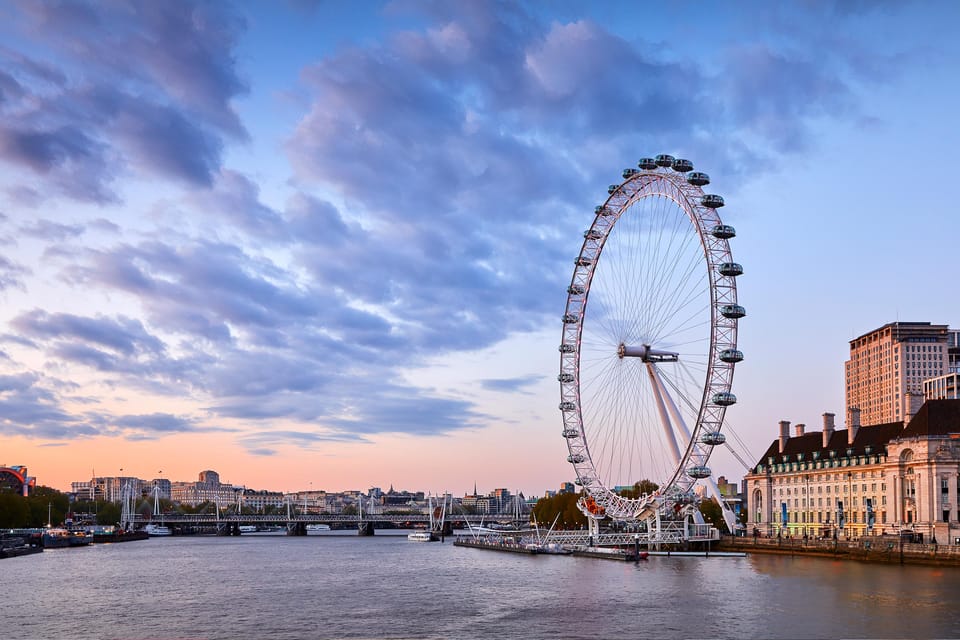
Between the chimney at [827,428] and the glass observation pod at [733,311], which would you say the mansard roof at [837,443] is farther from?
the glass observation pod at [733,311]

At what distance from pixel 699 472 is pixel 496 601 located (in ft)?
106

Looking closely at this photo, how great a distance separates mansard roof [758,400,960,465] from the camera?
320 feet

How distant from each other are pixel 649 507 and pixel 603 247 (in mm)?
27231

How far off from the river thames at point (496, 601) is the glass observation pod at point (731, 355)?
17139 mm

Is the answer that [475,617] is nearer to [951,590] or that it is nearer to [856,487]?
[951,590]

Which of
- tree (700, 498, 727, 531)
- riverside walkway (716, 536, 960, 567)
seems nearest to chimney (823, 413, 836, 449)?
riverside walkway (716, 536, 960, 567)

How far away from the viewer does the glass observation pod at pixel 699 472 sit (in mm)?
90744

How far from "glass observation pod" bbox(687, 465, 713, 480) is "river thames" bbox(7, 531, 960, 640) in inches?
307

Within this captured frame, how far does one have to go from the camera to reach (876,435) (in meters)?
110

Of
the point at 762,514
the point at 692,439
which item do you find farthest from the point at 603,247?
the point at 762,514

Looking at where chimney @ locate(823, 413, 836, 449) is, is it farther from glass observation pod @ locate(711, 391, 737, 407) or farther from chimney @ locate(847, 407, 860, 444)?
glass observation pod @ locate(711, 391, 737, 407)

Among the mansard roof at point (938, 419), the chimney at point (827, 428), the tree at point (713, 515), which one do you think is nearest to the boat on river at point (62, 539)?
the tree at point (713, 515)

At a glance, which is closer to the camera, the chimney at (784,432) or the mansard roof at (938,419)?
the mansard roof at (938,419)

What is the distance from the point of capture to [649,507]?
107 metres
